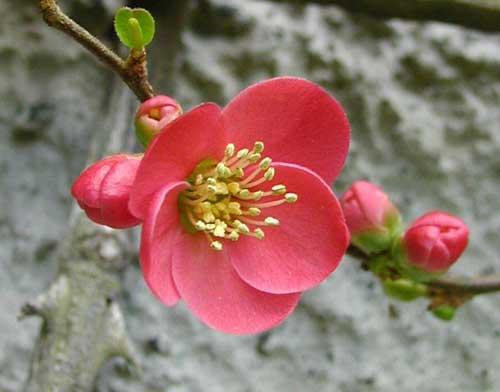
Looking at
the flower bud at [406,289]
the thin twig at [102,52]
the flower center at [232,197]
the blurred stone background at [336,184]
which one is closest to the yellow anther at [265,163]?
the flower center at [232,197]

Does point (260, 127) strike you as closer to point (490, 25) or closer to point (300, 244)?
point (300, 244)

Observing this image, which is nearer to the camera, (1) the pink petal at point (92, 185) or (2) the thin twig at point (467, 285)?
(1) the pink petal at point (92, 185)

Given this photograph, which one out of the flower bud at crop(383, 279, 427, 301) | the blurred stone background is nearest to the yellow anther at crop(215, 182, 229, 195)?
the flower bud at crop(383, 279, 427, 301)

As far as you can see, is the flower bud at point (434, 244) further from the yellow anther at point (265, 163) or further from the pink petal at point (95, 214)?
the pink petal at point (95, 214)

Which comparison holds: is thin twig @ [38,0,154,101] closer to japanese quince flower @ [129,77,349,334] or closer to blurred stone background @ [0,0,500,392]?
japanese quince flower @ [129,77,349,334]

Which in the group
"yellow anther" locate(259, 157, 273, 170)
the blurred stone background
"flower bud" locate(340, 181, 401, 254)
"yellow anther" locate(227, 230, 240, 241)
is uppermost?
"yellow anther" locate(259, 157, 273, 170)

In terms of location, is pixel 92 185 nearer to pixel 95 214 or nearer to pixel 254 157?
pixel 95 214

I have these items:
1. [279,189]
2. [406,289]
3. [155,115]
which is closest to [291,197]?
[279,189]
